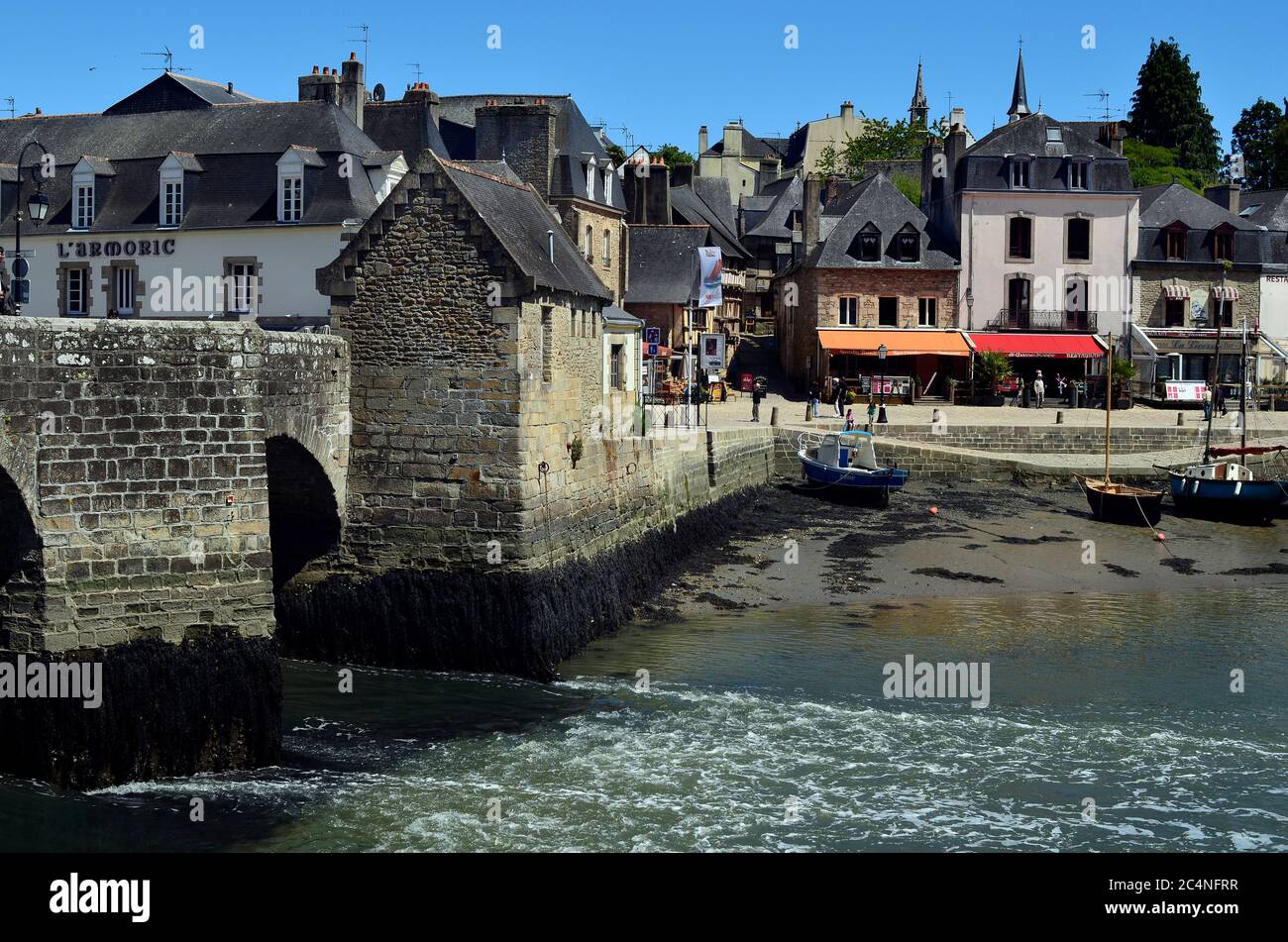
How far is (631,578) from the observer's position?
24.2 metres

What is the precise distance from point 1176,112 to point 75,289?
66.1 metres

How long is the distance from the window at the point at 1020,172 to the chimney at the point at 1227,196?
12615 millimetres

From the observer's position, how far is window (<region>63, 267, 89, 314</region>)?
104 feet

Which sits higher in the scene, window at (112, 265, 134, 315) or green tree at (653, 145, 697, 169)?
green tree at (653, 145, 697, 169)

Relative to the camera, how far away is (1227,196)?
189 feet

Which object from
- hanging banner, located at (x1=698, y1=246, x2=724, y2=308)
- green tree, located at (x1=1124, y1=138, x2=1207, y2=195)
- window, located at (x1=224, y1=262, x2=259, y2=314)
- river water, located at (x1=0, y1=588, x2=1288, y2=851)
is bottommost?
river water, located at (x1=0, y1=588, x2=1288, y2=851)

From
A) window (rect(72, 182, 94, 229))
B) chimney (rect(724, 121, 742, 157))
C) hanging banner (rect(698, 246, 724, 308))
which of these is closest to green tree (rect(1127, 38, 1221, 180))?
chimney (rect(724, 121, 742, 157))

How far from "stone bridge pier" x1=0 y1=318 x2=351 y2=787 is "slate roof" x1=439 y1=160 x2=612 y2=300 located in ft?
15.1

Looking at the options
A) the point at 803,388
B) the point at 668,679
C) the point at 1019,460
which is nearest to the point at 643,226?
the point at 803,388

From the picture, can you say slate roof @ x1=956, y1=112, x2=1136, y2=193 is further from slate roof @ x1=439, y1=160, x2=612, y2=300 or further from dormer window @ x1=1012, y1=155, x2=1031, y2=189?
slate roof @ x1=439, y1=160, x2=612, y2=300

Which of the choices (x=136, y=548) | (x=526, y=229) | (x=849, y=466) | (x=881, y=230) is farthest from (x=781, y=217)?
(x=136, y=548)

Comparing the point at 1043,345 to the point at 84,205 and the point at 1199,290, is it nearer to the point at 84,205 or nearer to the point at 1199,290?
the point at 1199,290

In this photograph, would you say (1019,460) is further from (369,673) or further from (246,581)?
(246,581)

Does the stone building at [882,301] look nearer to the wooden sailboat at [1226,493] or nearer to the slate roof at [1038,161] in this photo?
the slate roof at [1038,161]
